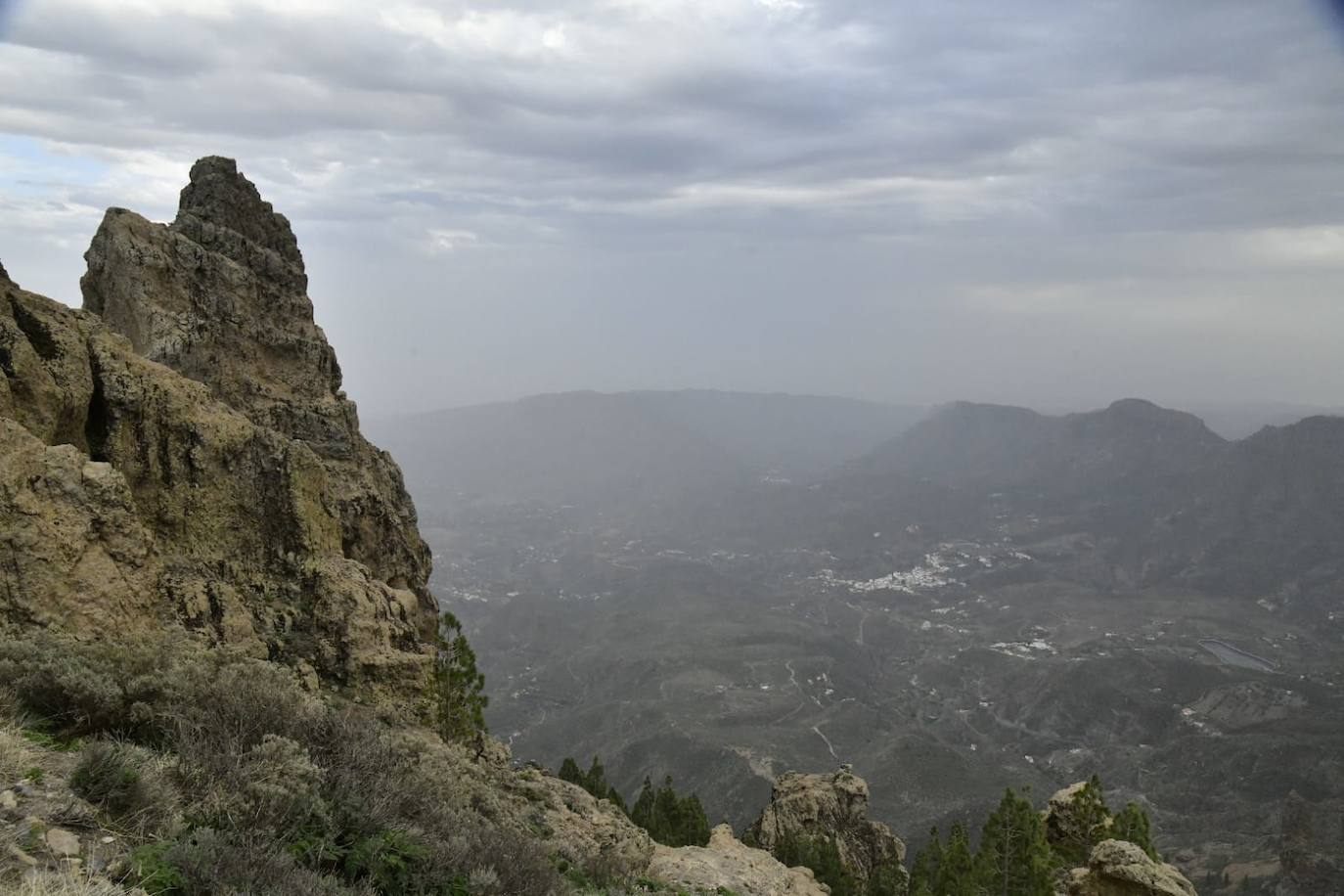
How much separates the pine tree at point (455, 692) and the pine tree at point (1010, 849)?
28.5 meters

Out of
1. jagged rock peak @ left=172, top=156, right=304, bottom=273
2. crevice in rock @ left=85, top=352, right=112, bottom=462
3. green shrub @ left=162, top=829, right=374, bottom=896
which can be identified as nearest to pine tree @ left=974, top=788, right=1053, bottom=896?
green shrub @ left=162, top=829, right=374, bottom=896

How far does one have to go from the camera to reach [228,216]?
31703mm

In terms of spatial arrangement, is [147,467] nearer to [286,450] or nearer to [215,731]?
[286,450]

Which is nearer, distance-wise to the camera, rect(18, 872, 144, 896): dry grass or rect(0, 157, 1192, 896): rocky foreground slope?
rect(18, 872, 144, 896): dry grass

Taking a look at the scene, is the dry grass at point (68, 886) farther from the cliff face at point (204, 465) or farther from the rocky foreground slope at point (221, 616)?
the cliff face at point (204, 465)

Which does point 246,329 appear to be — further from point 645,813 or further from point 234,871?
point 645,813

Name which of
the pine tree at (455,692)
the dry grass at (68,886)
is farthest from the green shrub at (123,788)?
the pine tree at (455,692)

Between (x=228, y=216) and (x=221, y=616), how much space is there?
20123mm

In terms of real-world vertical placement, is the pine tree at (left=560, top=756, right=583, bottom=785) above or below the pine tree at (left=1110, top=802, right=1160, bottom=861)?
below

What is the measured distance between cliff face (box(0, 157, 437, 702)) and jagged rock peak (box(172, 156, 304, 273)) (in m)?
0.08

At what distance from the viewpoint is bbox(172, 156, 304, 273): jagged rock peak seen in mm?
29922

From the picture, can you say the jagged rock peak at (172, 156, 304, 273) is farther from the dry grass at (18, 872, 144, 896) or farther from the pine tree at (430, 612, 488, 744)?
the dry grass at (18, 872, 144, 896)

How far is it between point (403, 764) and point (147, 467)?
12.1m

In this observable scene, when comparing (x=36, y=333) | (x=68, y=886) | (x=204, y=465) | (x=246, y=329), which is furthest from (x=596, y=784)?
(x=68, y=886)
